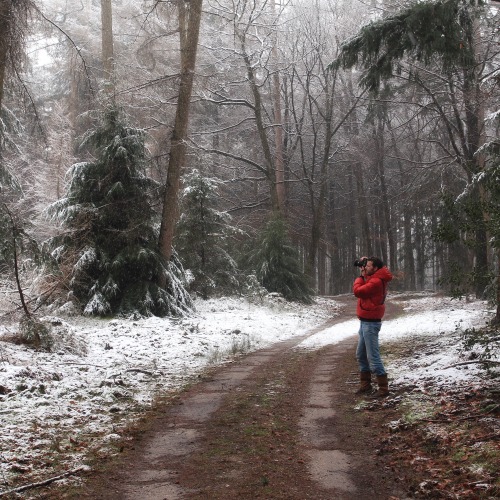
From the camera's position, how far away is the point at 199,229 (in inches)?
750

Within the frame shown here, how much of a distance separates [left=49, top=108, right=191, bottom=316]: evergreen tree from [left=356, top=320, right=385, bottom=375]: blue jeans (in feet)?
25.4

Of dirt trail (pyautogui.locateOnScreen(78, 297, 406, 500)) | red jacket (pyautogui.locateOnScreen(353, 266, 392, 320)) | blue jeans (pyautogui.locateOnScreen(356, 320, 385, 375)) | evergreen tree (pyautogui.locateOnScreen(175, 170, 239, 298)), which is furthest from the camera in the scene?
evergreen tree (pyautogui.locateOnScreen(175, 170, 239, 298))

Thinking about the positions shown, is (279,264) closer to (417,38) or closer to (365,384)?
(417,38)

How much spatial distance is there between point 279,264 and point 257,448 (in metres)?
18.6

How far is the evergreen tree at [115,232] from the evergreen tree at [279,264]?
8.43m

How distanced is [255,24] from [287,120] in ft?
26.5

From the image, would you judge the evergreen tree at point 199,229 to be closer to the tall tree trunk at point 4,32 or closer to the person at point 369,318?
the tall tree trunk at point 4,32

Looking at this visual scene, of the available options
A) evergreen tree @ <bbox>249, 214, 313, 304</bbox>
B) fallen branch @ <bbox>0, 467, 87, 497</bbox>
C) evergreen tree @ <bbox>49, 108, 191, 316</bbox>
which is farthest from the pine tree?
evergreen tree @ <bbox>249, 214, 313, 304</bbox>

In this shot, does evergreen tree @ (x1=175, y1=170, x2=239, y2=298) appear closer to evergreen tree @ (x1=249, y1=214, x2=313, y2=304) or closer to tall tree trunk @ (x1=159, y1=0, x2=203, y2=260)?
tall tree trunk @ (x1=159, y1=0, x2=203, y2=260)

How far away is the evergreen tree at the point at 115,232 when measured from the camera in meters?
14.1

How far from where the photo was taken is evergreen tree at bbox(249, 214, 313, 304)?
23.3 meters

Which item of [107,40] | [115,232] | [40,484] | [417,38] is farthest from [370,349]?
[107,40]

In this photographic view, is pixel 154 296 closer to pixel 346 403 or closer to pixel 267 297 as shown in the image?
pixel 267 297

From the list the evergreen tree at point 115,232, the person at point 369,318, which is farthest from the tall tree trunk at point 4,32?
the evergreen tree at point 115,232
